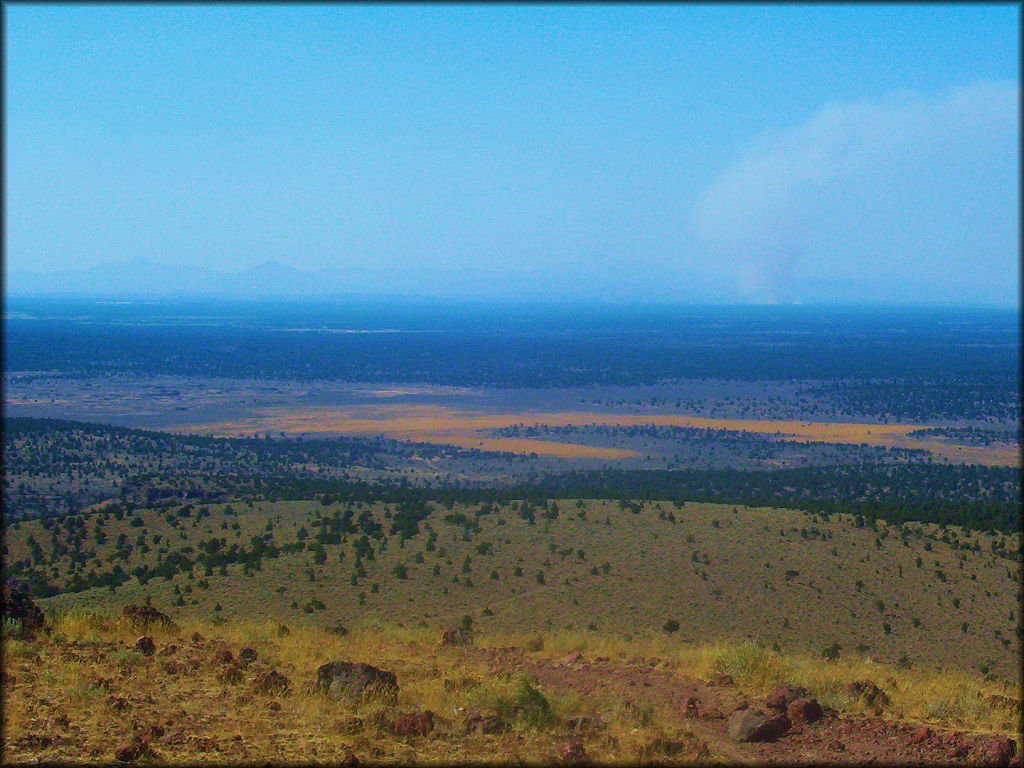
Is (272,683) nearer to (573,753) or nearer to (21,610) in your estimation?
(573,753)

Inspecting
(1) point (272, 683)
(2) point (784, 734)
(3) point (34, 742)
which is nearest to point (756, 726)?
(2) point (784, 734)

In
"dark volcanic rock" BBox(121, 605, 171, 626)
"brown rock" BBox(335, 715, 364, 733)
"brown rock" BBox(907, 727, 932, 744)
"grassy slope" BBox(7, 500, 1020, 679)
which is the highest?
"brown rock" BBox(335, 715, 364, 733)

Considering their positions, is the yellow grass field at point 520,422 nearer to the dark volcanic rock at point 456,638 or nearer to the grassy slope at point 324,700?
the dark volcanic rock at point 456,638

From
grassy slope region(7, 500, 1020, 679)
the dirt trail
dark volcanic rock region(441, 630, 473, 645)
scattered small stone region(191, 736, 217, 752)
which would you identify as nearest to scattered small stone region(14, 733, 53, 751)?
scattered small stone region(191, 736, 217, 752)

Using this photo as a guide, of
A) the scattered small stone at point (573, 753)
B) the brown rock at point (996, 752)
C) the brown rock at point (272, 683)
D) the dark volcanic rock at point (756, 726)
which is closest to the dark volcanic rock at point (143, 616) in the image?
the brown rock at point (272, 683)

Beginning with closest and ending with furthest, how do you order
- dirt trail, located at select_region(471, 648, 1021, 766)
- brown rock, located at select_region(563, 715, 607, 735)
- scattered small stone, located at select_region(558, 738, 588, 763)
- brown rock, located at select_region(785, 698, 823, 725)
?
scattered small stone, located at select_region(558, 738, 588, 763), dirt trail, located at select_region(471, 648, 1021, 766), brown rock, located at select_region(563, 715, 607, 735), brown rock, located at select_region(785, 698, 823, 725)

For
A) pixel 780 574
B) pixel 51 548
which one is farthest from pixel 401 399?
pixel 780 574

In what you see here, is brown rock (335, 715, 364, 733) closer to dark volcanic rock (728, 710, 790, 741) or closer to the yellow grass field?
dark volcanic rock (728, 710, 790, 741)
